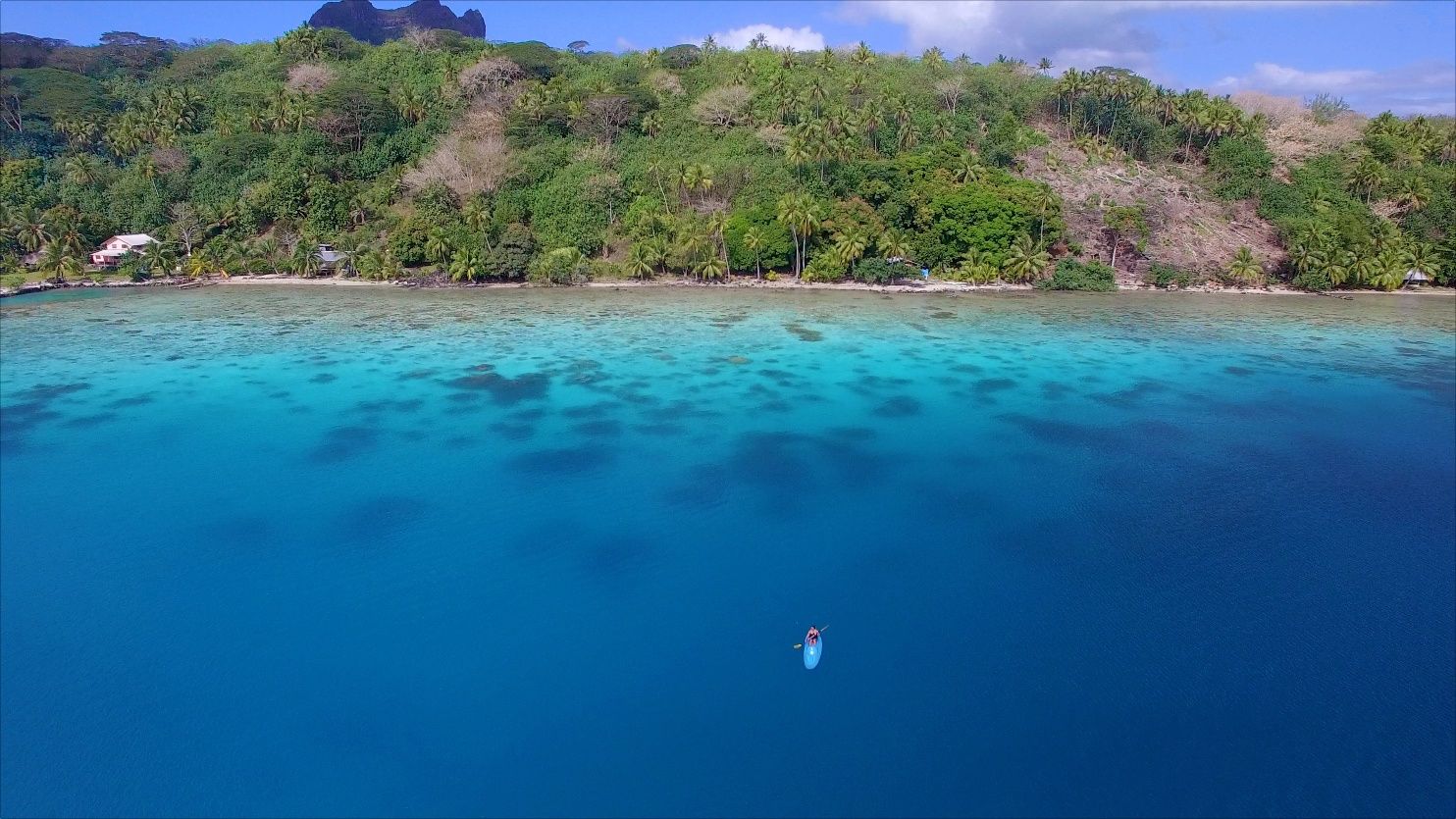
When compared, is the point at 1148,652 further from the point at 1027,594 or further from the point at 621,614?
the point at 621,614

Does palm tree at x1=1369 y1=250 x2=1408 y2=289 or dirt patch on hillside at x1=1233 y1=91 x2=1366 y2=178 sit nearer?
palm tree at x1=1369 y1=250 x2=1408 y2=289

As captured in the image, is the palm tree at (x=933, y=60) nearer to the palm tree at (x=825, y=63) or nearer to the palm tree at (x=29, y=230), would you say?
the palm tree at (x=825, y=63)

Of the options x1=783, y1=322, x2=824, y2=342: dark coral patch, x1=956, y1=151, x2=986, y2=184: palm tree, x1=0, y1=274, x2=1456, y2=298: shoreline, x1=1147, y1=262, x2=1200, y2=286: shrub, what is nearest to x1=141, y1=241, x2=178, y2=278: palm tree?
x1=0, y1=274, x2=1456, y2=298: shoreline

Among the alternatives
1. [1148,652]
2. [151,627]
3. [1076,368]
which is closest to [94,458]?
[151,627]

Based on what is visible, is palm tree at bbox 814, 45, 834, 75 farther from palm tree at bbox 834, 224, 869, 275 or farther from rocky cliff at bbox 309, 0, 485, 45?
rocky cliff at bbox 309, 0, 485, 45

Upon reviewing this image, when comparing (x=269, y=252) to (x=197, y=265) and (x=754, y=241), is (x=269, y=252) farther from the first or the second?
(x=754, y=241)

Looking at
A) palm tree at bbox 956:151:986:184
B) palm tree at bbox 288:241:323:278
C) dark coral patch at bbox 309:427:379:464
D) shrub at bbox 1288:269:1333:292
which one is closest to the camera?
dark coral patch at bbox 309:427:379:464
